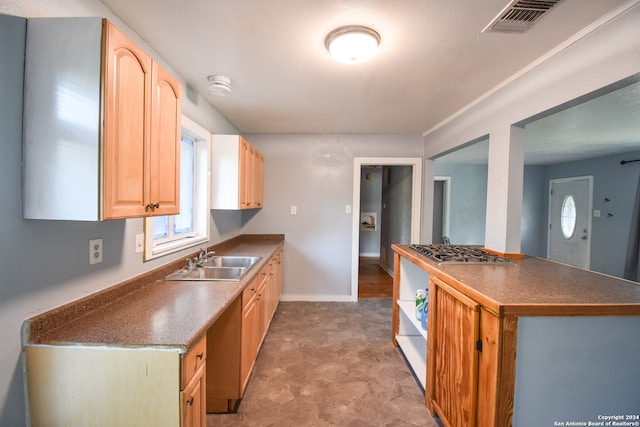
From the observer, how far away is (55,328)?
1.08 meters

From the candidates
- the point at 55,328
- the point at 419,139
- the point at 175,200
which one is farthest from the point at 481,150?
the point at 55,328

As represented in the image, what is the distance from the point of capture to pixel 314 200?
379 centimetres

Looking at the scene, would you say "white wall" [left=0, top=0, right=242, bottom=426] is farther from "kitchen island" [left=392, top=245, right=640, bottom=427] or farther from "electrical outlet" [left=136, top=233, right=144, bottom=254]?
"kitchen island" [left=392, top=245, right=640, bottom=427]

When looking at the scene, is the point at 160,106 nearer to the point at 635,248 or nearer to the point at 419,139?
the point at 419,139

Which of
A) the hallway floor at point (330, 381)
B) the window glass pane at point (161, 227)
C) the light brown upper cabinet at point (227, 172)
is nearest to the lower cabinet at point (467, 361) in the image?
the hallway floor at point (330, 381)

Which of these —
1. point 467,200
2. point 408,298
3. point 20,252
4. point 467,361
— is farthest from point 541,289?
point 467,200

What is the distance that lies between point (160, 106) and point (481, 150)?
14.8 ft

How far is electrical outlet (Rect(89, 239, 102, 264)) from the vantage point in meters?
1.28

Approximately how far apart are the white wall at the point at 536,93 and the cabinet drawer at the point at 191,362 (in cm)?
220

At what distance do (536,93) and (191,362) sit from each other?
2564 millimetres

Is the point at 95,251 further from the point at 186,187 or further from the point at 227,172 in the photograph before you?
the point at 227,172

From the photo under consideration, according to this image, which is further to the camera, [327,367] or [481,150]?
[481,150]

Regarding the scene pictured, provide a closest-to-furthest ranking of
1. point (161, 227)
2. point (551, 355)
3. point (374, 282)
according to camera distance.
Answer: point (551, 355) < point (161, 227) < point (374, 282)

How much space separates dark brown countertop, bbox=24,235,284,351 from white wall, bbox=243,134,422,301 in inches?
81.5
